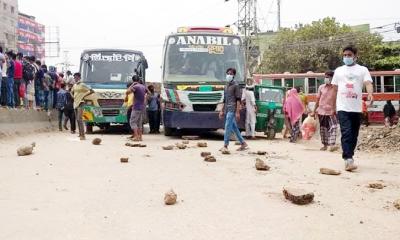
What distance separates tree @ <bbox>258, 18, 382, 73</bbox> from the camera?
35312mm

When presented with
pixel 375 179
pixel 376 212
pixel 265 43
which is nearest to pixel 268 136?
pixel 375 179

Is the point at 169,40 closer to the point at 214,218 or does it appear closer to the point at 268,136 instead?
the point at 268,136

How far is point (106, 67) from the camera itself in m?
15.5

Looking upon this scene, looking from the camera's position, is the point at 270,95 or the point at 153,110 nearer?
the point at 270,95

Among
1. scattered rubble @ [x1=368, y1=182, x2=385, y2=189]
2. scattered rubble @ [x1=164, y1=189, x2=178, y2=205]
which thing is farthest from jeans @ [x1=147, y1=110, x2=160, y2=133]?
scattered rubble @ [x1=164, y1=189, x2=178, y2=205]

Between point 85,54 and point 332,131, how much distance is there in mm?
8653

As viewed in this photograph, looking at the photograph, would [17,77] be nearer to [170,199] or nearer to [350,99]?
[350,99]

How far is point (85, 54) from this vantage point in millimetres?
15578

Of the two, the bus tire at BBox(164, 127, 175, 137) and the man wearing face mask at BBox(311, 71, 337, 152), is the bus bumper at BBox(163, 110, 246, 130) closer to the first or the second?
the bus tire at BBox(164, 127, 175, 137)

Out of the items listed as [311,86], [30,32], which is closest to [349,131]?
[311,86]

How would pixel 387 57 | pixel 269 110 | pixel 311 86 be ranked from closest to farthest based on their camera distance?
1. pixel 269 110
2. pixel 311 86
3. pixel 387 57

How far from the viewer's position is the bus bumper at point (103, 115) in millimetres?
14734

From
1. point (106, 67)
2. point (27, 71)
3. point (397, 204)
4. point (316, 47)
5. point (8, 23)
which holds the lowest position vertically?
point (397, 204)

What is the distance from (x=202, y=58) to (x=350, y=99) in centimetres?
660
